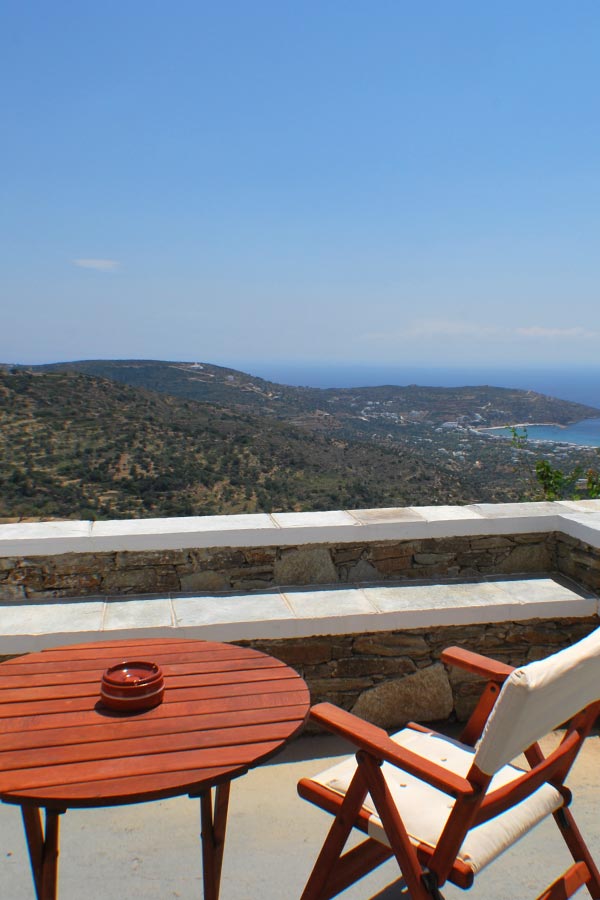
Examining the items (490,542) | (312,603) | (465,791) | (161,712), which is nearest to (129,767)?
(161,712)

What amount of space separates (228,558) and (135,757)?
5.30 ft

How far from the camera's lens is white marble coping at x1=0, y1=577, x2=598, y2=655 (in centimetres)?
254

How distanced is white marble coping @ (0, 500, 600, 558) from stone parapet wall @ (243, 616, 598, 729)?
48cm

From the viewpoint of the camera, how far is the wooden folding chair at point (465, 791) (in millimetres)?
1283

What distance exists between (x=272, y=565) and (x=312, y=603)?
287 millimetres

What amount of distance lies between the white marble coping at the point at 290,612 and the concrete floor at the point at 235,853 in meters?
0.56

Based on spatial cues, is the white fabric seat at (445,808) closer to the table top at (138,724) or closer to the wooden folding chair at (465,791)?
the wooden folding chair at (465,791)

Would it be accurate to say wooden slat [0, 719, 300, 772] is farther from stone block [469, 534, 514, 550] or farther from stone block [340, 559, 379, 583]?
stone block [469, 534, 514, 550]

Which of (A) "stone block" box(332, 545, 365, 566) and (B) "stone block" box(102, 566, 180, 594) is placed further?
(A) "stone block" box(332, 545, 365, 566)

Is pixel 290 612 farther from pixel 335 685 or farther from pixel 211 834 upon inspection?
pixel 211 834

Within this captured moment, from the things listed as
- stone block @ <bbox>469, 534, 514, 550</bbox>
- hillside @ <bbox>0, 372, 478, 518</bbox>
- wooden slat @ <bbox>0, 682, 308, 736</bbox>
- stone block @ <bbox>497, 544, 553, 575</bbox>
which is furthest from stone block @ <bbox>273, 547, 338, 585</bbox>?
hillside @ <bbox>0, 372, 478, 518</bbox>

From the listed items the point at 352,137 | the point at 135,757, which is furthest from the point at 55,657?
the point at 352,137

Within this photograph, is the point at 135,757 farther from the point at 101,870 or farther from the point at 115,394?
the point at 115,394

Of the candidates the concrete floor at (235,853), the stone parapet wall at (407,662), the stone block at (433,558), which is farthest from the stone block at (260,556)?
the concrete floor at (235,853)
